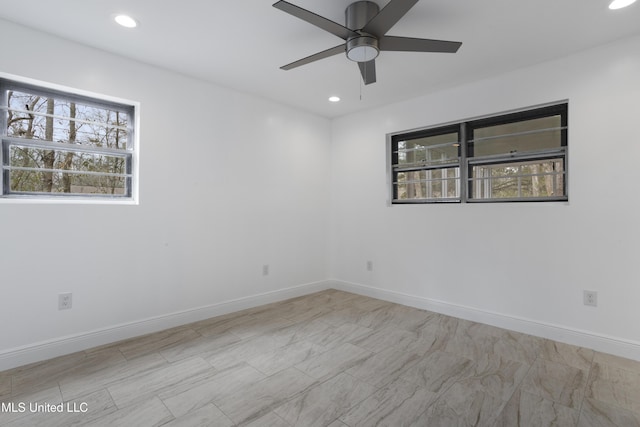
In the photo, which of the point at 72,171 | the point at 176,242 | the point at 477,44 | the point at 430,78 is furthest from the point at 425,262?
the point at 72,171

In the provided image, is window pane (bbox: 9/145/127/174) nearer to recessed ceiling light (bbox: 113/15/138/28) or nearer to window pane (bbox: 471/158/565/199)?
recessed ceiling light (bbox: 113/15/138/28)

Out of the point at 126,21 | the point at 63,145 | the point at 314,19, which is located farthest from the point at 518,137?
the point at 63,145

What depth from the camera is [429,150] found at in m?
3.76

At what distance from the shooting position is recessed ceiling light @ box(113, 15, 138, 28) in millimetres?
2193

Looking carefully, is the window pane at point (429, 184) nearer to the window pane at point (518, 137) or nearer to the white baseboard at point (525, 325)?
the window pane at point (518, 137)

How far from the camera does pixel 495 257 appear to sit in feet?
10.3

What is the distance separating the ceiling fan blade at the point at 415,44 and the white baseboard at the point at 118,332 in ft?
9.29

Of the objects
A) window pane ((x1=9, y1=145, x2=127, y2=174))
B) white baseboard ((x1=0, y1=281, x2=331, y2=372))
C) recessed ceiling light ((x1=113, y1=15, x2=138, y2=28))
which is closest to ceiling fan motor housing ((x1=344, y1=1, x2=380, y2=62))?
recessed ceiling light ((x1=113, y1=15, x2=138, y2=28))

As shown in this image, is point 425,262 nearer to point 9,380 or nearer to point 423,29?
point 423,29

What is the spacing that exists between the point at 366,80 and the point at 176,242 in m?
2.26

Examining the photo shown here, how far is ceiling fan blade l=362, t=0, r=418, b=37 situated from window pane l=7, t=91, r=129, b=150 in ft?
7.52

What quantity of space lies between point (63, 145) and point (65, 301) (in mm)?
1225

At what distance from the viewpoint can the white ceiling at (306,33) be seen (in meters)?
2.08

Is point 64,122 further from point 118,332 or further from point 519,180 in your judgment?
point 519,180
